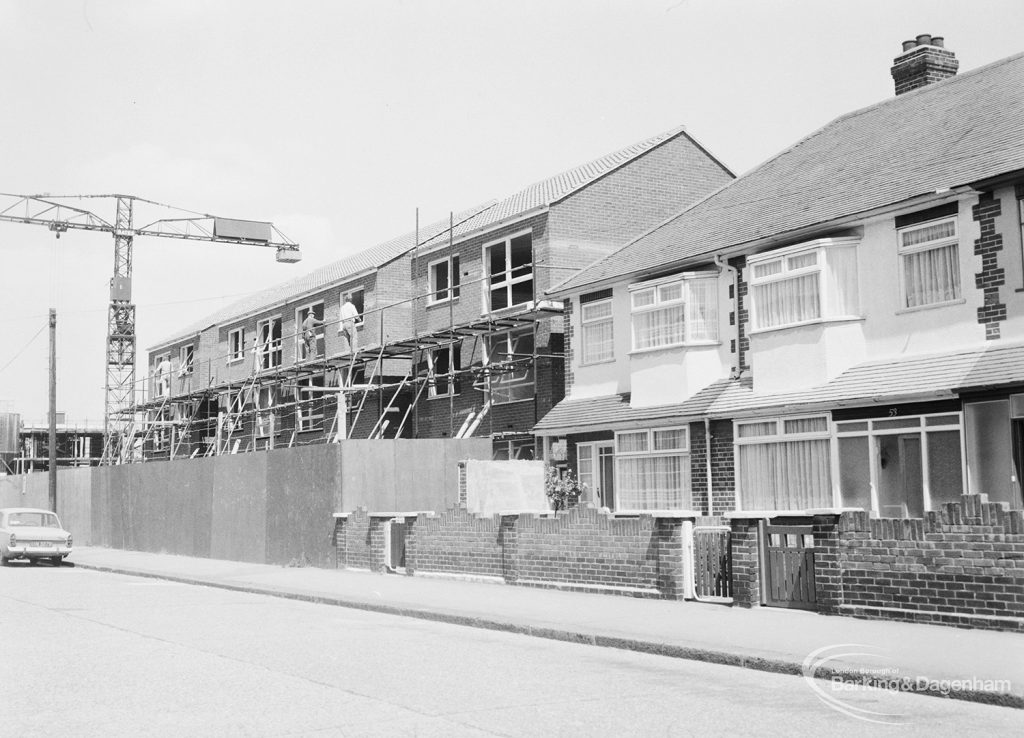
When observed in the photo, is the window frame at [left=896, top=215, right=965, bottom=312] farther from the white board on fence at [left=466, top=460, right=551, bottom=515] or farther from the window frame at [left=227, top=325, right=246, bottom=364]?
the window frame at [left=227, top=325, right=246, bottom=364]

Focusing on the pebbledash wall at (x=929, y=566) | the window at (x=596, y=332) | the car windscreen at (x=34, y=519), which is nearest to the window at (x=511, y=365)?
the window at (x=596, y=332)

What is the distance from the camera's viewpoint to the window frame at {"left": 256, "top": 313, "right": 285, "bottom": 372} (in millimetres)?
38750

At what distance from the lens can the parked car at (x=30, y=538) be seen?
27.0 metres

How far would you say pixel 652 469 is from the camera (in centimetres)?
2144

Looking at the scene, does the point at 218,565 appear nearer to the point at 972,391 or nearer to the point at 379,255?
the point at 379,255

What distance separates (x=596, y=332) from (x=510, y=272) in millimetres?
4633

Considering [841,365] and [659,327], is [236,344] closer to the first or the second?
[659,327]

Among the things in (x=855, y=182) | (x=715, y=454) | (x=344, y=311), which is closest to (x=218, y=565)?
(x=344, y=311)

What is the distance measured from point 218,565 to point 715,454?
1235cm

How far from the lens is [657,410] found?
21094 millimetres

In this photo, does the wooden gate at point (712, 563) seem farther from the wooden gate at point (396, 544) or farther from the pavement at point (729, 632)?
the wooden gate at point (396, 544)

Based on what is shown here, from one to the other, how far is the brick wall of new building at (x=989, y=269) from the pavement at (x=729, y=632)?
5.65 meters

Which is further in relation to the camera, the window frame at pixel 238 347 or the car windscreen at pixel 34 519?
the window frame at pixel 238 347

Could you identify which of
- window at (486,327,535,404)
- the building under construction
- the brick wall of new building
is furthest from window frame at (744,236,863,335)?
window at (486,327,535,404)
